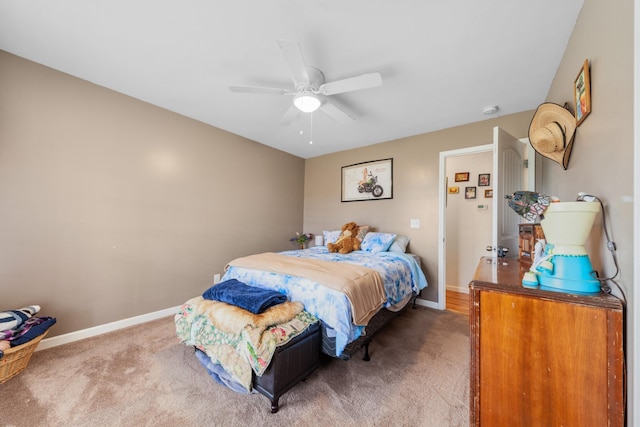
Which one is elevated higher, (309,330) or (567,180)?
(567,180)

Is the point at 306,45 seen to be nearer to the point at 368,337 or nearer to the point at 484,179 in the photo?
the point at 368,337

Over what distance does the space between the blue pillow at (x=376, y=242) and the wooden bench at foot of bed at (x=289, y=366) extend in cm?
169

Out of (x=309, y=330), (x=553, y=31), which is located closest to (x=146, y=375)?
(x=309, y=330)

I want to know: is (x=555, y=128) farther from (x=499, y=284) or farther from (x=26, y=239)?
(x=26, y=239)

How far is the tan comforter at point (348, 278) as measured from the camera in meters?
1.74

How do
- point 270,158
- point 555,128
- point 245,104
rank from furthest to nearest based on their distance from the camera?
point 270,158 → point 245,104 → point 555,128

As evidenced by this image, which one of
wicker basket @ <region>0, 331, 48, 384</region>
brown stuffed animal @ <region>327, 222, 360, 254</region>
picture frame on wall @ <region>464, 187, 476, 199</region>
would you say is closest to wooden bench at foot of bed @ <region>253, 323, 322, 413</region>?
brown stuffed animal @ <region>327, 222, 360, 254</region>

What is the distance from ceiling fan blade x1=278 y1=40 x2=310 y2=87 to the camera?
143cm

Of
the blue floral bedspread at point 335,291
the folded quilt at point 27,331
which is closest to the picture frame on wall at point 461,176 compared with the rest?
the blue floral bedspread at point 335,291

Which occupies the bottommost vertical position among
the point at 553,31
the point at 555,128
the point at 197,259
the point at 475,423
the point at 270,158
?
the point at 475,423

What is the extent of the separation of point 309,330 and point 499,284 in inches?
47.0

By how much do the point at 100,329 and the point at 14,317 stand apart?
→ 2.33 ft

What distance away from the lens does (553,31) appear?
1550 millimetres

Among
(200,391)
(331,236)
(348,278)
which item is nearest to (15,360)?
(200,391)
